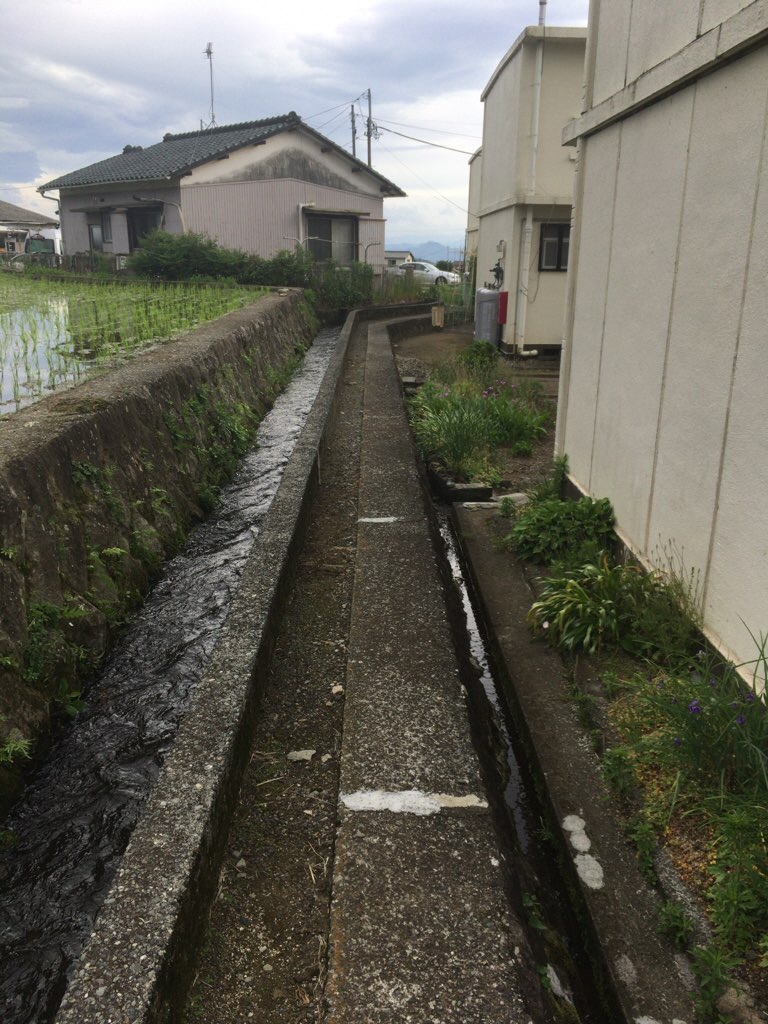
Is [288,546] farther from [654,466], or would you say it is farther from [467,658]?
[654,466]

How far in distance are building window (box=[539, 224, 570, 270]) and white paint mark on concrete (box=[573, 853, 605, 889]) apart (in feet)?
38.4

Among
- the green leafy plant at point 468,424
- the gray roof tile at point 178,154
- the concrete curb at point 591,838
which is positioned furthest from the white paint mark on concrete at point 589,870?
the gray roof tile at point 178,154

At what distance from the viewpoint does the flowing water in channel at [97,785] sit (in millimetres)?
2285

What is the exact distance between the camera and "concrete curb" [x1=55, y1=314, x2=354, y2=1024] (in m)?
1.77

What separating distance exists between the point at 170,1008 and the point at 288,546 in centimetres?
272

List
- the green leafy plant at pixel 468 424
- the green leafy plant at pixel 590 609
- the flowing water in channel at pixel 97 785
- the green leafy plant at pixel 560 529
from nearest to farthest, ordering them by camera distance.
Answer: the flowing water in channel at pixel 97 785 < the green leafy plant at pixel 590 609 < the green leafy plant at pixel 560 529 < the green leafy plant at pixel 468 424

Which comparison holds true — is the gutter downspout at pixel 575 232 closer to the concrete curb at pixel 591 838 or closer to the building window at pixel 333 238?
the concrete curb at pixel 591 838

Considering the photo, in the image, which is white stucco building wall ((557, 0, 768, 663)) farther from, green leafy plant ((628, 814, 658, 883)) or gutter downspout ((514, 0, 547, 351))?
gutter downspout ((514, 0, 547, 351))

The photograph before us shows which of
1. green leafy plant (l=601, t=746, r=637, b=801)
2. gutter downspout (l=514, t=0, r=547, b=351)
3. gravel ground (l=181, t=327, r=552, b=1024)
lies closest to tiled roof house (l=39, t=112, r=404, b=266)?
gutter downspout (l=514, t=0, r=547, b=351)

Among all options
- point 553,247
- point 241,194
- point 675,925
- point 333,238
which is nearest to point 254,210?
point 241,194

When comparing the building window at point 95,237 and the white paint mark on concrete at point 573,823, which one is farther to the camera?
the building window at point 95,237

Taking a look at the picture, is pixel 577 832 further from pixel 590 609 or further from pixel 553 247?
pixel 553 247

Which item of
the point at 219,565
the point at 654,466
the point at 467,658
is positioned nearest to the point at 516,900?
the point at 467,658

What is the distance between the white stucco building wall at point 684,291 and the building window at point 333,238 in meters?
21.1
